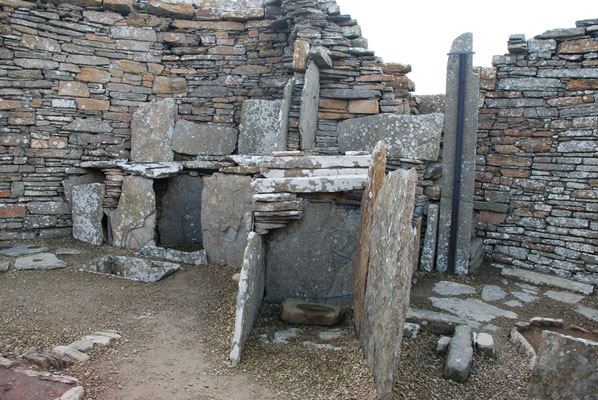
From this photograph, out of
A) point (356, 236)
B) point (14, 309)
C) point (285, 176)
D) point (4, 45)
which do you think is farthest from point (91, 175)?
point (356, 236)

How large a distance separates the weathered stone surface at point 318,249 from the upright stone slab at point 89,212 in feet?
10.6

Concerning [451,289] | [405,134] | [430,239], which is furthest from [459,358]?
[405,134]

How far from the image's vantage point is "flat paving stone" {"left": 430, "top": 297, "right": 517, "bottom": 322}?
445cm

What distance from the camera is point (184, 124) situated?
23.5ft

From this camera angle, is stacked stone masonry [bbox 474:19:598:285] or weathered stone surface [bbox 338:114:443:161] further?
weathered stone surface [bbox 338:114:443:161]

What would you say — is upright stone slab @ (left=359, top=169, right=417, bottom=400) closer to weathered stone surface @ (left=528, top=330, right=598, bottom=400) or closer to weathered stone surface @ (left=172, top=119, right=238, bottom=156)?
weathered stone surface @ (left=528, top=330, right=598, bottom=400)

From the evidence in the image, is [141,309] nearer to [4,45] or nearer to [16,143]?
[16,143]

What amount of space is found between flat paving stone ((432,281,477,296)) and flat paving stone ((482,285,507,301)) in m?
0.14

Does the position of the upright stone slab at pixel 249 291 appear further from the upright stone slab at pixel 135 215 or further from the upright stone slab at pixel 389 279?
the upright stone slab at pixel 135 215

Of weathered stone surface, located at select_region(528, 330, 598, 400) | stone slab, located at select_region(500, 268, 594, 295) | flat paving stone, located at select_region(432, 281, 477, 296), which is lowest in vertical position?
flat paving stone, located at select_region(432, 281, 477, 296)

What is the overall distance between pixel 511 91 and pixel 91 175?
6.54 metres

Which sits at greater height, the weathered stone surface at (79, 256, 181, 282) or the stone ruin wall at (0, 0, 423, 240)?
the stone ruin wall at (0, 0, 423, 240)

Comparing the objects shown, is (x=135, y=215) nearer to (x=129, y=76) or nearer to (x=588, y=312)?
(x=129, y=76)

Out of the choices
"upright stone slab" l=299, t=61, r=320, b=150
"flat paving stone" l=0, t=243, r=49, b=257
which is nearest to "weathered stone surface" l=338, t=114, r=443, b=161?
"upright stone slab" l=299, t=61, r=320, b=150
